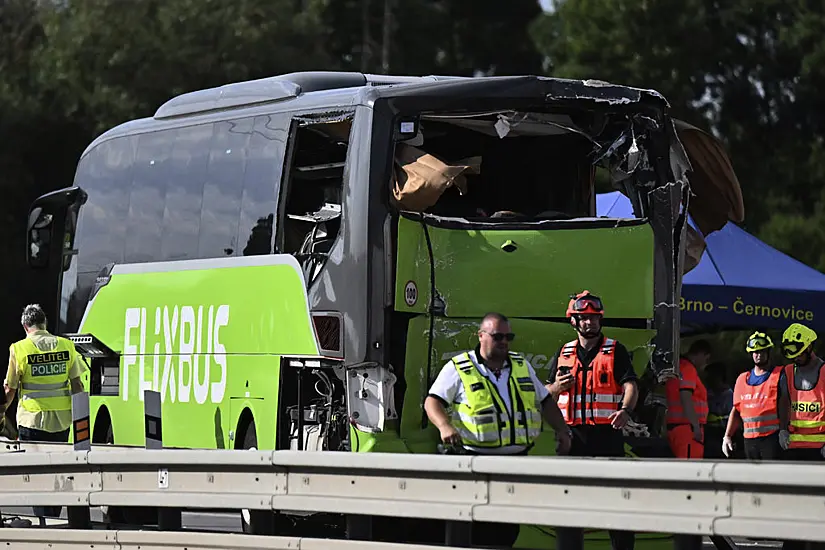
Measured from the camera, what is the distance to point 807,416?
45.5ft

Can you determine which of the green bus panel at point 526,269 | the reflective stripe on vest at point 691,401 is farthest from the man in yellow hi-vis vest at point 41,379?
the reflective stripe on vest at point 691,401

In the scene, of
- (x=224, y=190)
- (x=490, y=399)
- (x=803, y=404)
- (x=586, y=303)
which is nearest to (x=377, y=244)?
(x=586, y=303)

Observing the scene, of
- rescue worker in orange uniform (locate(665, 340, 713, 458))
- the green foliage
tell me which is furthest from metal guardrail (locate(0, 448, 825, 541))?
the green foliage

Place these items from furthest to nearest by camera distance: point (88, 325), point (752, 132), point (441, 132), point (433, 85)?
point (752, 132)
point (88, 325)
point (441, 132)
point (433, 85)

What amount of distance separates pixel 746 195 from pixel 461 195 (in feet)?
108

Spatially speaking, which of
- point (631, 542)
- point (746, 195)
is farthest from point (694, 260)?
point (746, 195)

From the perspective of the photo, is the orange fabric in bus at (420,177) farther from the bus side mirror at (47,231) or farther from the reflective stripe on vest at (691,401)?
the bus side mirror at (47,231)

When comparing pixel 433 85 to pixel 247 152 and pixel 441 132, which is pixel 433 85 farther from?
pixel 247 152

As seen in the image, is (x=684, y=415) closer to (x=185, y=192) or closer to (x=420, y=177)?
(x=420, y=177)

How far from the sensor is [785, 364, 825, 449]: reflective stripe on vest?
13789 mm

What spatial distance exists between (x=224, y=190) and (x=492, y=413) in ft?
16.3

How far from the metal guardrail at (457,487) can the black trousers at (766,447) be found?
19.8 ft

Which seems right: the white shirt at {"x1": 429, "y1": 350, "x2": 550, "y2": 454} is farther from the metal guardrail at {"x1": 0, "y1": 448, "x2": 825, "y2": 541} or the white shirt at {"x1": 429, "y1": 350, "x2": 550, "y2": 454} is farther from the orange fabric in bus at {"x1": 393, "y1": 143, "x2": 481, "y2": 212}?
the orange fabric in bus at {"x1": 393, "y1": 143, "x2": 481, "y2": 212}

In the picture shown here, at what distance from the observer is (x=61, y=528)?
36.3ft
